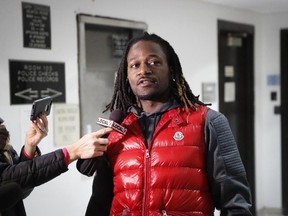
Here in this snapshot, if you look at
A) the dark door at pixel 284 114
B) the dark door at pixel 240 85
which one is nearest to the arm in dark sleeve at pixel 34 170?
the dark door at pixel 240 85

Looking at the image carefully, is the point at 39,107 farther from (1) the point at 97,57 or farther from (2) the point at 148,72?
(1) the point at 97,57

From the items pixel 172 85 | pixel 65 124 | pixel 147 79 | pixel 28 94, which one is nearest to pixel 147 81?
pixel 147 79

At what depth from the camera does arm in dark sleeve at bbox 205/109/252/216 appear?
1.35m

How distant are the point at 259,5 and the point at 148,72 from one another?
9.00ft

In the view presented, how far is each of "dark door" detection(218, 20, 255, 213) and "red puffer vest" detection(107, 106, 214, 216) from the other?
2.61 metres

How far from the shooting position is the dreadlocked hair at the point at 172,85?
4.99 feet

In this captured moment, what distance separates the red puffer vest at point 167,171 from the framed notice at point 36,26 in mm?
1221

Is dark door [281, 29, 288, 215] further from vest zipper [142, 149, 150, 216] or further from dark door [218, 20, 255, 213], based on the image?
vest zipper [142, 149, 150, 216]

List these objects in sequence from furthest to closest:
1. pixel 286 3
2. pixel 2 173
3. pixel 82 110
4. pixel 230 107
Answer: pixel 230 107, pixel 286 3, pixel 82 110, pixel 2 173

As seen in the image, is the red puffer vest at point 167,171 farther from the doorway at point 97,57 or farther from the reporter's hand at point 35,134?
the doorway at point 97,57

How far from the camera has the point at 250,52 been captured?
13.6 ft

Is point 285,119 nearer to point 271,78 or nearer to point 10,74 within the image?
point 271,78

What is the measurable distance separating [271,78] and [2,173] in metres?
3.43

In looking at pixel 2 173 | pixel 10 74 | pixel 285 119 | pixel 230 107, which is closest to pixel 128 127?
pixel 2 173
